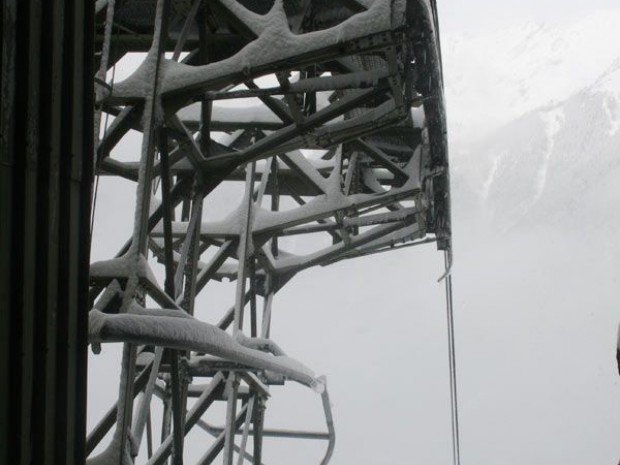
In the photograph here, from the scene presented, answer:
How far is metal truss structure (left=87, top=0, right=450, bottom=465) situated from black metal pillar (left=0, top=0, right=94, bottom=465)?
6.12 feet

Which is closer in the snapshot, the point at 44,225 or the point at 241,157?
the point at 44,225

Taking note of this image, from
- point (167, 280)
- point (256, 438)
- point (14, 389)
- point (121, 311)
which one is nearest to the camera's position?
point (14, 389)

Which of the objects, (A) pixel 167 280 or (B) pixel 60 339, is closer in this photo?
(B) pixel 60 339

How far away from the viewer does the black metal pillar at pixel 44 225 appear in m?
4.24

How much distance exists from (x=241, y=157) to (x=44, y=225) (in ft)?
15.8

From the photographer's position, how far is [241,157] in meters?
9.22

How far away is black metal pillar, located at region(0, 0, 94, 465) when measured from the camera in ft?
13.9

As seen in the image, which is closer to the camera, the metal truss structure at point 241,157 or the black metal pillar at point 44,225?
the black metal pillar at point 44,225

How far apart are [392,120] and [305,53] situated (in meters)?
1.64

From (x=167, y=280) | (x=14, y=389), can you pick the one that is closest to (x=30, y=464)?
(x=14, y=389)

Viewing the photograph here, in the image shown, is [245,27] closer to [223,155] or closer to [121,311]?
[223,155]

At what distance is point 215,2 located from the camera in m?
8.25

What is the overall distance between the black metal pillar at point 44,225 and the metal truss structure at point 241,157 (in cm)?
186

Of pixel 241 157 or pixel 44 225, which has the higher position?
pixel 241 157
